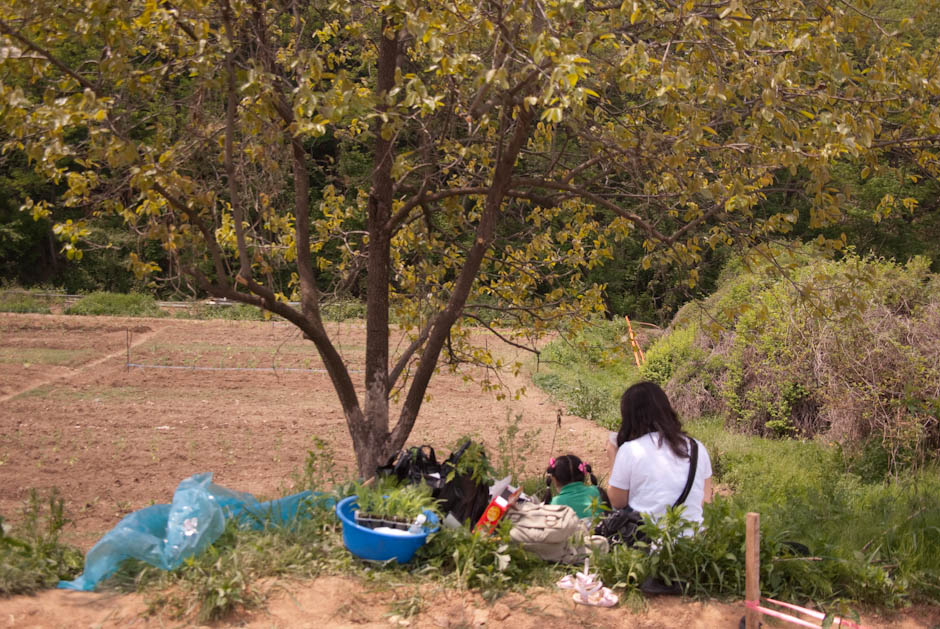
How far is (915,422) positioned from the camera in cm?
808

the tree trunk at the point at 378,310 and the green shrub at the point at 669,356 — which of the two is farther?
the green shrub at the point at 669,356

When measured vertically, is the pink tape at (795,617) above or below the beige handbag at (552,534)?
below

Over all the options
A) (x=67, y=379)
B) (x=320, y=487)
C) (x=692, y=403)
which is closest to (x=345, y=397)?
(x=320, y=487)

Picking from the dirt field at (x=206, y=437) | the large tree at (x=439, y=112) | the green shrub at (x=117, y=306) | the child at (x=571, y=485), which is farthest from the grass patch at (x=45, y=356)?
the child at (x=571, y=485)

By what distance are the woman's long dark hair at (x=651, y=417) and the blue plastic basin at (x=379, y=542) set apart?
4.14 feet

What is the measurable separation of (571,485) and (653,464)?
3.34 feet

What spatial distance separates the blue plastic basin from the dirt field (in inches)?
7.8

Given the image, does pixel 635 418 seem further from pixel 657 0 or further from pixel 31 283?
pixel 31 283

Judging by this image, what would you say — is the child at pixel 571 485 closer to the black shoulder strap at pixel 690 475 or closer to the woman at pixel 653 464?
the woman at pixel 653 464

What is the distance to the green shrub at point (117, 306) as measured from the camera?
2539 cm

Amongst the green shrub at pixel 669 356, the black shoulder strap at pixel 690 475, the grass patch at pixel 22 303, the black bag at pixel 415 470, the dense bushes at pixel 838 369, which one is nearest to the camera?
the black shoulder strap at pixel 690 475

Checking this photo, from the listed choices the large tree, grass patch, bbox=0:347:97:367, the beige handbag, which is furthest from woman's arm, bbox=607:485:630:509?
grass patch, bbox=0:347:97:367

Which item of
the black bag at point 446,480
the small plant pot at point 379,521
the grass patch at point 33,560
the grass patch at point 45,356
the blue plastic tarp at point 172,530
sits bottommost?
the grass patch at point 45,356

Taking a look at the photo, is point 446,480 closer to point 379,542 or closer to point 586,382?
point 379,542
